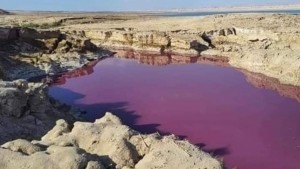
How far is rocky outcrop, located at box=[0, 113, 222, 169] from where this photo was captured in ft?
25.8

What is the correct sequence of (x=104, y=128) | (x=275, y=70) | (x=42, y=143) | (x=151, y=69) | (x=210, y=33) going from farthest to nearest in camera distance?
(x=210, y=33) → (x=151, y=69) → (x=275, y=70) → (x=104, y=128) → (x=42, y=143)

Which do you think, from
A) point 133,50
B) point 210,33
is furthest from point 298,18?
point 133,50

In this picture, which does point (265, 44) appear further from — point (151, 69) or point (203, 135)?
point (203, 135)

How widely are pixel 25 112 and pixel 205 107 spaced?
8765mm

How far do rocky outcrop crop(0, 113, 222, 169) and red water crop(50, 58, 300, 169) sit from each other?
5.27 m

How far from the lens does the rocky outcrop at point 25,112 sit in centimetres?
1367

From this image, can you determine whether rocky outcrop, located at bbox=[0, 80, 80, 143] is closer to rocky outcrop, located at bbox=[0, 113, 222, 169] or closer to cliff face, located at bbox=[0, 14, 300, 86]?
rocky outcrop, located at bbox=[0, 113, 222, 169]

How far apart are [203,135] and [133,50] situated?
21941 millimetres

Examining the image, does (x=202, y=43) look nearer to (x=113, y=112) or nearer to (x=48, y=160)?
(x=113, y=112)

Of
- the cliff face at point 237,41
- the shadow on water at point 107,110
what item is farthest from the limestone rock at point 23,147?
the cliff face at point 237,41

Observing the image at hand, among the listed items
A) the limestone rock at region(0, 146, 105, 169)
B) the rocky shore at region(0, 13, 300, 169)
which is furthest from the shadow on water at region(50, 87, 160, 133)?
the limestone rock at region(0, 146, 105, 169)

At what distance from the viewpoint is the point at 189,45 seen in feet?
115

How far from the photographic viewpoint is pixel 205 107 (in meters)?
20.5

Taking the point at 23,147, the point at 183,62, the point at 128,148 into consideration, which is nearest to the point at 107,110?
the point at 128,148
